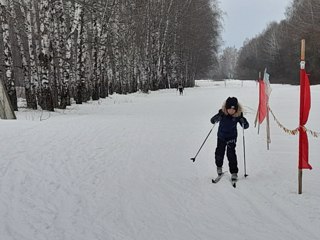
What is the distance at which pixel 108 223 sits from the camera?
499 centimetres

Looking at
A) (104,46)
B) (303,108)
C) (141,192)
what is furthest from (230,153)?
(104,46)

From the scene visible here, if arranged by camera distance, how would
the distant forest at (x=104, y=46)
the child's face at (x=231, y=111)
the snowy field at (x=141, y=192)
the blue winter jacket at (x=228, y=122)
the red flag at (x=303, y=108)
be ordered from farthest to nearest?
1. the distant forest at (x=104, y=46)
2. the blue winter jacket at (x=228, y=122)
3. the child's face at (x=231, y=111)
4. the red flag at (x=303, y=108)
5. the snowy field at (x=141, y=192)

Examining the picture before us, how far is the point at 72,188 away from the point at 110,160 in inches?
84.9

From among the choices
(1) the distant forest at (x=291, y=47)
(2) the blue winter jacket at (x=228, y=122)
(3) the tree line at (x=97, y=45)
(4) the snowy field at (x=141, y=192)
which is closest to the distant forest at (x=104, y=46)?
(3) the tree line at (x=97, y=45)

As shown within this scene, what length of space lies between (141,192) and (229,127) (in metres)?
1.94

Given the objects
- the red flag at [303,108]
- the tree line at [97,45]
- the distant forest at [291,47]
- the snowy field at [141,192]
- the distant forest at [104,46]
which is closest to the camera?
the snowy field at [141,192]

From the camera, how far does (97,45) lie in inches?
1099

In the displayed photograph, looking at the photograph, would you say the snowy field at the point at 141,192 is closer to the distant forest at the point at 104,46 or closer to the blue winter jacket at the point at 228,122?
the blue winter jacket at the point at 228,122

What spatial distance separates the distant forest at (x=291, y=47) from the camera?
5778 cm

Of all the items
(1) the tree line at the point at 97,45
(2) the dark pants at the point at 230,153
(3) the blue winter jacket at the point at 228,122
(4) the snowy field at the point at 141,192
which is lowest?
(4) the snowy field at the point at 141,192

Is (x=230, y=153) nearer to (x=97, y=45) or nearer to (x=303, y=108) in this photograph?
(x=303, y=108)

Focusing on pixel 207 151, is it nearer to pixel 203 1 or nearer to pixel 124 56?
pixel 124 56

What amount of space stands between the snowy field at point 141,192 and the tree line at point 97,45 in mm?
7508

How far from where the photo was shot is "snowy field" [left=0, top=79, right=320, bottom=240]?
4816 millimetres
